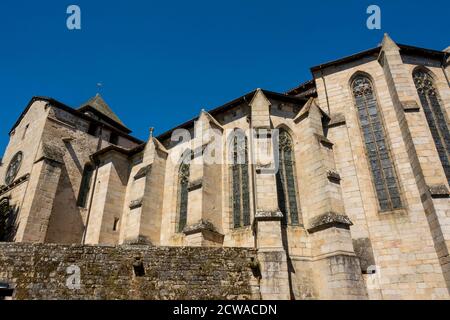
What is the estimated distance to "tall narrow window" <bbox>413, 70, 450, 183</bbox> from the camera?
12328mm

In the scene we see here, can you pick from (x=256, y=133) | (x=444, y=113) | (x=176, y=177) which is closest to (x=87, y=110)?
(x=176, y=177)

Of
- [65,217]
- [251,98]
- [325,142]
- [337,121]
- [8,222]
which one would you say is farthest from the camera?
[65,217]

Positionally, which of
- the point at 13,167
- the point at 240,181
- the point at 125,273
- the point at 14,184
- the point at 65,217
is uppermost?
the point at 13,167

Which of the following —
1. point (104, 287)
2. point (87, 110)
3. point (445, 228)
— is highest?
point (87, 110)

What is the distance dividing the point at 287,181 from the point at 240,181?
2049mm

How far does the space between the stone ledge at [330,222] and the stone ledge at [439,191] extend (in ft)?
9.78

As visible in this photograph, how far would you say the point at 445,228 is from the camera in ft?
32.8

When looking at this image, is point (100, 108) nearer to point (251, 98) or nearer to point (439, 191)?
point (251, 98)

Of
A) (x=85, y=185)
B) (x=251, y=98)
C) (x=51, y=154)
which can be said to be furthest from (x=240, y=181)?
(x=51, y=154)

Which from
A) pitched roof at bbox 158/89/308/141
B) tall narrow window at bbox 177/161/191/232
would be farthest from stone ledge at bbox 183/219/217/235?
pitched roof at bbox 158/89/308/141

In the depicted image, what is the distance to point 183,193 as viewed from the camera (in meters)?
15.2

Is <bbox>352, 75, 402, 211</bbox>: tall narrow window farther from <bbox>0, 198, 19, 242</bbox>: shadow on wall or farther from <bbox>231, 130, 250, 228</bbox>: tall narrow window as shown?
<bbox>0, 198, 19, 242</bbox>: shadow on wall
